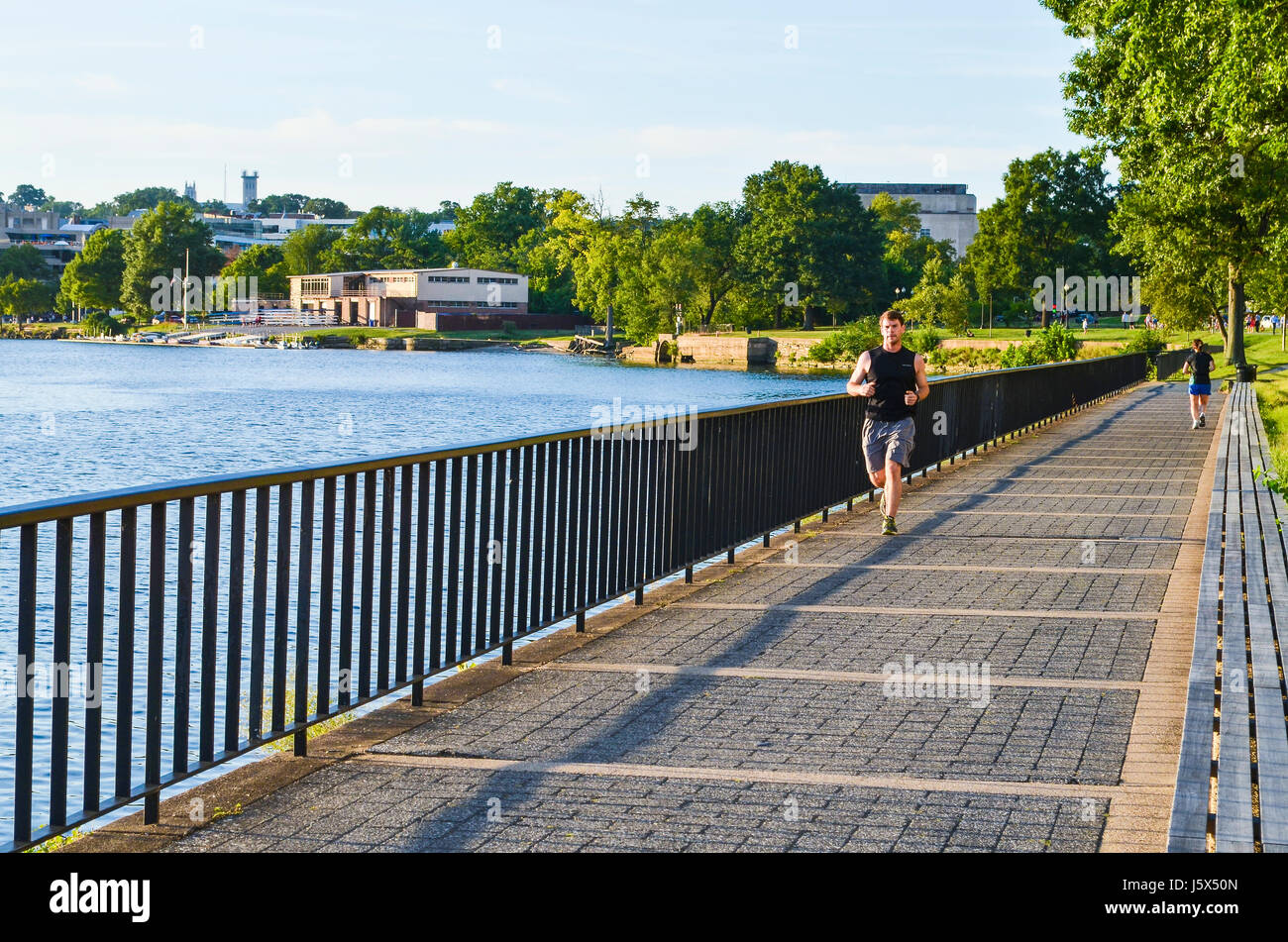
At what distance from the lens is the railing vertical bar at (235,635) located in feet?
17.8

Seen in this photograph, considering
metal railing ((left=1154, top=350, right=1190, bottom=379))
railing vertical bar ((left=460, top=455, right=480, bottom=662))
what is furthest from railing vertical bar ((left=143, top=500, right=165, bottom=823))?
metal railing ((left=1154, top=350, right=1190, bottom=379))

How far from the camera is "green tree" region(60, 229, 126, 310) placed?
185500 mm

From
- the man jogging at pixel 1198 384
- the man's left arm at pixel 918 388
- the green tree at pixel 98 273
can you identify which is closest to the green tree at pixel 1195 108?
the man jogging at pixel 1198 384

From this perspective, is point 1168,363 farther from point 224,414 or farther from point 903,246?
point 903,246

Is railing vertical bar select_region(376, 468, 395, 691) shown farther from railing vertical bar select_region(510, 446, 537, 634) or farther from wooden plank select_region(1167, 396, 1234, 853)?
wooden plank select_region(1167, 396, 1234, 853)

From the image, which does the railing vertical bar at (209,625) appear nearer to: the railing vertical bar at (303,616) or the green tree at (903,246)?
the railing vertical bar at (303,616)

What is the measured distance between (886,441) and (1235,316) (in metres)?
46.6

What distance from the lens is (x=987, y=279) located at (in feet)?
365

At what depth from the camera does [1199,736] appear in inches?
211

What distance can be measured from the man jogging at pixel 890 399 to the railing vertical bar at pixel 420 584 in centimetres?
663

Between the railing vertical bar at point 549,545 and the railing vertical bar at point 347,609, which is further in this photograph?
the railing vertical bar at point 549,545
